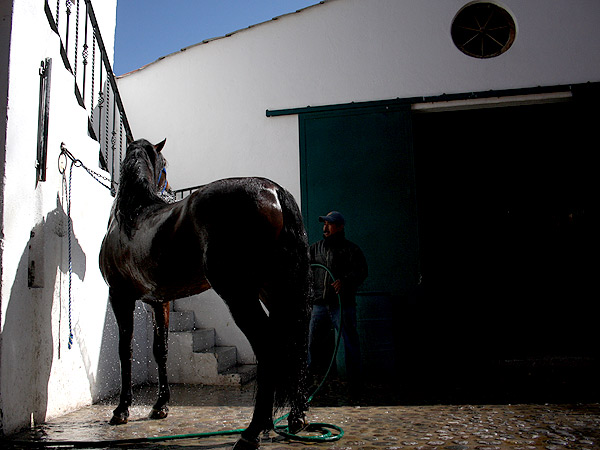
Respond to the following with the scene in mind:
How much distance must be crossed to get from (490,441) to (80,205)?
11.5ft

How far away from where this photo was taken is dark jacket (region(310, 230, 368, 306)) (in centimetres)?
481

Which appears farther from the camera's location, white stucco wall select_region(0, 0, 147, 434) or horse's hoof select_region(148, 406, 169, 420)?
horse's hoof select_region(148, 406, 169, 420)

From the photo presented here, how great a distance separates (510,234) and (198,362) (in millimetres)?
6639

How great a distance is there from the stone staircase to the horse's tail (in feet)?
8.02

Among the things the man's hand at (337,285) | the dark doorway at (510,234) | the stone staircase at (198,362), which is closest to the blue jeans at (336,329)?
the man's hand at (337,285)

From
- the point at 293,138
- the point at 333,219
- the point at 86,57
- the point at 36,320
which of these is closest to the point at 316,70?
the point at 293,138

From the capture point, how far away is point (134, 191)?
353 cm

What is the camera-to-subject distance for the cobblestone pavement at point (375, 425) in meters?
2.76

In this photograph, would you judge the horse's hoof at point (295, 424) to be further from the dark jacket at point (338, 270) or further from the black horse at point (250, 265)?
the dark jacket at point (338, 270)

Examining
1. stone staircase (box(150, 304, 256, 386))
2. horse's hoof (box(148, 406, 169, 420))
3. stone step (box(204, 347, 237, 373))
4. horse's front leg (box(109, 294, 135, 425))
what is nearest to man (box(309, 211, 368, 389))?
stone staircase (box(150, 304, 256, 386))

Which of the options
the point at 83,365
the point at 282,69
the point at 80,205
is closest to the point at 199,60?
the point at 282,69

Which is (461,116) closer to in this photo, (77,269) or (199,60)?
(199,60)

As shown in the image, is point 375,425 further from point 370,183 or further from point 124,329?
point 370,183

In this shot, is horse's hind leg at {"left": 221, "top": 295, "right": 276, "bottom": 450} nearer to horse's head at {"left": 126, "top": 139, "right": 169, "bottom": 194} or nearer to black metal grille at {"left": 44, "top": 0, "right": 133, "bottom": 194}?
horse's head at {"left": 126, "top": 139, "right": 169, "bottom": 194}
